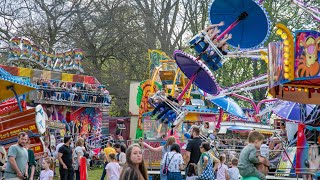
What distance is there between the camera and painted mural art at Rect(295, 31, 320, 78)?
14.5 metres

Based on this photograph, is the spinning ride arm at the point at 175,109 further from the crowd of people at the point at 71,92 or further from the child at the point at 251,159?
the child at the point at 251,159

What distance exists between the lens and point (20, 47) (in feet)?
108

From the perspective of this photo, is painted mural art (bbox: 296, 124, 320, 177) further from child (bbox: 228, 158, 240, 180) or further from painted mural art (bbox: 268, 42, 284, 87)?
painted mural art (bbox: 268, 42, 284, 87)

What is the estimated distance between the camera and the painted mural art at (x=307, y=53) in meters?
14.5

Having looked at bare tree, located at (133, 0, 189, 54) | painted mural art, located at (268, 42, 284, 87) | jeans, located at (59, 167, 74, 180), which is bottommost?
jeans, located at (59, 167, 74, 180)

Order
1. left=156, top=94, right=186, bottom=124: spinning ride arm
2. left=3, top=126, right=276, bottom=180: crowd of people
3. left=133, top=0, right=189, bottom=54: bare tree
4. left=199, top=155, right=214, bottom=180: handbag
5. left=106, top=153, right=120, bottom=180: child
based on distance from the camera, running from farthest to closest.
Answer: left=133, top=0, right=189, bottom=54: bare tree < left=156, top=94, right=186, bottom=124: spinning ride arm < left=106, top=153, right=120, bottom=180: child < left=199, top=155, right=214, bottom=180: handbag < left=3, top=126, right=276, bottom=180: crowd of people

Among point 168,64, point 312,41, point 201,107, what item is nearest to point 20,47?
point 168,64

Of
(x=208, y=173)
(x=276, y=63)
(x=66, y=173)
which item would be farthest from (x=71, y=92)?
(x=208, y=173)

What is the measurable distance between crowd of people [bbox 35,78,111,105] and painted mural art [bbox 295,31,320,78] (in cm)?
1881

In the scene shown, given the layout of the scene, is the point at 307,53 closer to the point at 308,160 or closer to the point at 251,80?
the point at 308,160

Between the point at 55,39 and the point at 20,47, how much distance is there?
7.57 m

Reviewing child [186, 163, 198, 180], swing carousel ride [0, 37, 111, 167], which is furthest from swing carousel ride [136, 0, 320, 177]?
swing carousel ride [0, 37, 111, 167]

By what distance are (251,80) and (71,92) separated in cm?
1239

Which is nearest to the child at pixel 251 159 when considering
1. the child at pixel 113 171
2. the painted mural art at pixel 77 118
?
the child at pixel 113 171
